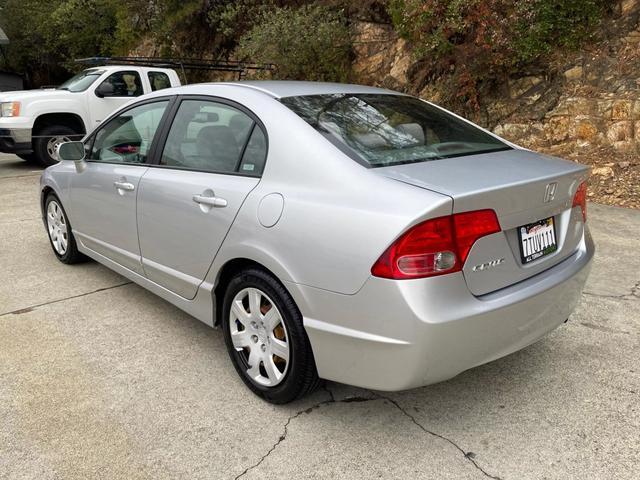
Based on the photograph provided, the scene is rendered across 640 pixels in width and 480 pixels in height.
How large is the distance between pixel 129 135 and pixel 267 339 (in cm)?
199

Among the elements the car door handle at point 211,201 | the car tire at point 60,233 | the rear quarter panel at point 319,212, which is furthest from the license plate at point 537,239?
the car tire at point 60,233

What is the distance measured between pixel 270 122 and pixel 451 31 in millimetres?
6346

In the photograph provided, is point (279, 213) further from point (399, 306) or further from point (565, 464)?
point (565, 464)

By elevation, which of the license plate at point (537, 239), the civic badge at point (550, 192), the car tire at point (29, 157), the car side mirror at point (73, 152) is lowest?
the car tire at point (29, 157)

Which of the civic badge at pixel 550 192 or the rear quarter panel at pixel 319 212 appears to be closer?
the rear quarter panel at pixel 319 212

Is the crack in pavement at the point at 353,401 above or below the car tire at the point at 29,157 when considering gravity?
below

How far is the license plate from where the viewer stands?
2.38 metres

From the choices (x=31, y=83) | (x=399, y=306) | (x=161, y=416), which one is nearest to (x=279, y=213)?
(x=399, y=306)

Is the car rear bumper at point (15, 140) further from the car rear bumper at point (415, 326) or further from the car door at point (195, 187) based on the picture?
the car rear bumper at point (415, 326)

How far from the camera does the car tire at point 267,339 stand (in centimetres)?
247

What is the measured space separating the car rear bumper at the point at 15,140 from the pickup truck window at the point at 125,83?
1.71 meters

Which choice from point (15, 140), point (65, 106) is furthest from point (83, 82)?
point (15, 140)

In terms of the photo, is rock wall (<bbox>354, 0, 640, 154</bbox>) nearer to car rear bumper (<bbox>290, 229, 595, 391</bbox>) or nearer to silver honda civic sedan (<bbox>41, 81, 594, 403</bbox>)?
silver honda civic sedan (<bbox>41, 81, 594, 403</bbox>)

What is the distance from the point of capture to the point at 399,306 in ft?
6.82
